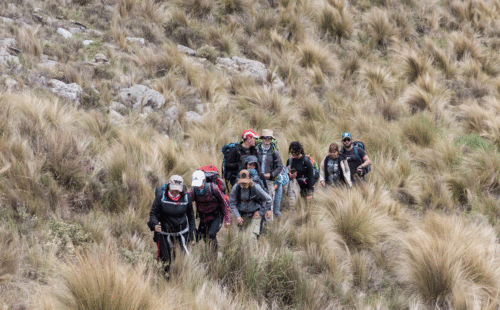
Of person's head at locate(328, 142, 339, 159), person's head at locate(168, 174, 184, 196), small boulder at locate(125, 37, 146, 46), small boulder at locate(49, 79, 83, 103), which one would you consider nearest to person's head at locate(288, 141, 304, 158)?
person's head at locate(328, 142, 339, 159)

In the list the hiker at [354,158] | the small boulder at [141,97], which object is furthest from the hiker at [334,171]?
the small boulder at [141,97]

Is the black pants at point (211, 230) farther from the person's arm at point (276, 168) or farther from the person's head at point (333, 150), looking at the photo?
the person's head at point (333, 150)

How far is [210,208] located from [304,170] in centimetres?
211

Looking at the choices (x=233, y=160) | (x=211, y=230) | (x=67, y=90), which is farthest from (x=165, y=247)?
(x=67, y=90)

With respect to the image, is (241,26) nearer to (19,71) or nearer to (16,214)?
(19,71)

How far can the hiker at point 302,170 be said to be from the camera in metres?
6.21

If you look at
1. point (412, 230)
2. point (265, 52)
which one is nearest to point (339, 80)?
point (265, 52)

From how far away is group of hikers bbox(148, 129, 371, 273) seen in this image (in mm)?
4402

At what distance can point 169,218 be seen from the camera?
440cm

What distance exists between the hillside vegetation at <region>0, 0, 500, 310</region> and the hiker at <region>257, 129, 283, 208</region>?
27.5 inches

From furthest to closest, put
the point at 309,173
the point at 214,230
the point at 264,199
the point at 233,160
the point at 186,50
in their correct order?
the point at 186,50
the point at 309,173
the point at 233,160
the point at 264,199
the point at 214,230

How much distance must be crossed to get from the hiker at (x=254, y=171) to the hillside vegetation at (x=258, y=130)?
71cm

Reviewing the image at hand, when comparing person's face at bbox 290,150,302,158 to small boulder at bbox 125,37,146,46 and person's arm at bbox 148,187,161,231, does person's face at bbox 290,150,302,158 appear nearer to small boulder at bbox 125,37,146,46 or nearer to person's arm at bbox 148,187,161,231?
person's arm at bbox 148,187,161,231

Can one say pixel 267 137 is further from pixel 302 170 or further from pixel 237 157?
pixel 302 170
